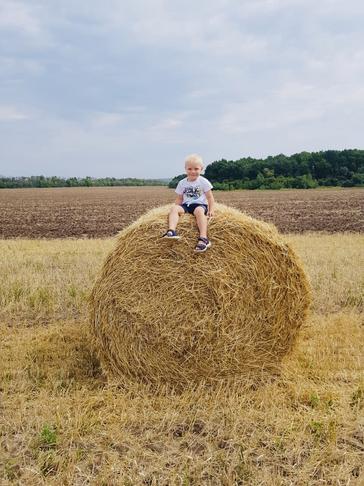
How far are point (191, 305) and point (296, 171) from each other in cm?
7280

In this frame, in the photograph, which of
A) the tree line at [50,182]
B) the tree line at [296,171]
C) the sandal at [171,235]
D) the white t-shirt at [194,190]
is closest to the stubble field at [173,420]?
the sandal at [171,235]

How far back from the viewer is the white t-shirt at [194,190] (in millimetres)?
4988

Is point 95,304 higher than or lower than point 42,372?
higher

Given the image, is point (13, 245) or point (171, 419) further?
point (13, 245)

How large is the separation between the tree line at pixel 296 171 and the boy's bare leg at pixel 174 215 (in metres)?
63.6

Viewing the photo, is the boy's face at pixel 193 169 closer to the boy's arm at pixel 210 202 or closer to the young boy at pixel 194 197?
the young boy at pixel 194 197

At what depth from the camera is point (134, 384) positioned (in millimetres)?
4594

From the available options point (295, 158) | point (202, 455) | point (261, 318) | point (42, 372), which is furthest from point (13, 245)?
point (295, 158)

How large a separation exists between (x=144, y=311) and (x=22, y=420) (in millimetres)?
1357

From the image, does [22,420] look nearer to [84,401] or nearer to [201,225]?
[84,401]

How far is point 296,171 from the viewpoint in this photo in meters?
74.7

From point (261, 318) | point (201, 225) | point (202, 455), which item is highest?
point (201, 225)

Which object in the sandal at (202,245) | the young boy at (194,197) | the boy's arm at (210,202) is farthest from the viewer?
the boy's arm at (210,202)

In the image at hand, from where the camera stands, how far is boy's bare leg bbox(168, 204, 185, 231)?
4664 millimetres
